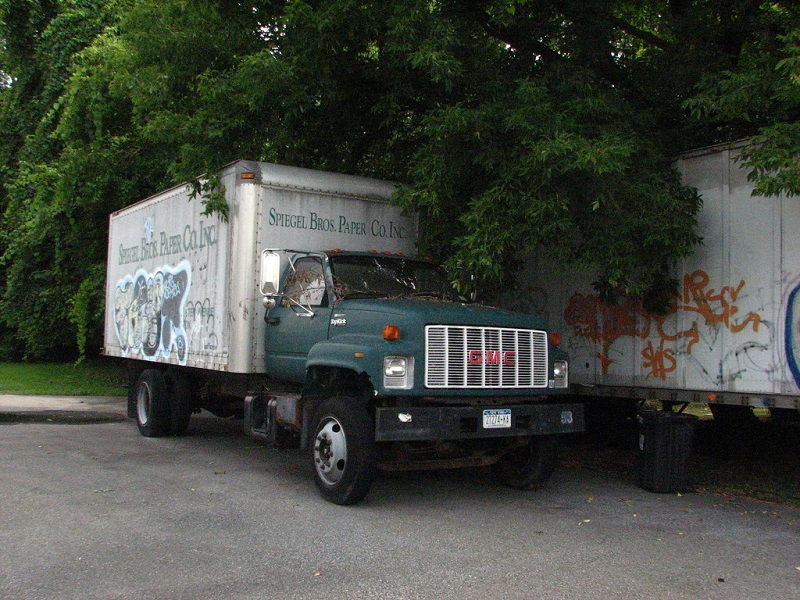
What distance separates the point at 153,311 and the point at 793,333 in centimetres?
850

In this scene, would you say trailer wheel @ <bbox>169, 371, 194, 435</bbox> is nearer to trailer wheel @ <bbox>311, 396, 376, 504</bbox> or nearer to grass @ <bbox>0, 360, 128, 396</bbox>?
trailer wheel @ <bbox>311, 396, 376, 504</bbox>

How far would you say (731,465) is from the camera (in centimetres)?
1045

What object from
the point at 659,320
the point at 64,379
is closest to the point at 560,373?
the point at 659,320

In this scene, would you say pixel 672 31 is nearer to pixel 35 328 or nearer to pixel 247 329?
pixel 247 329

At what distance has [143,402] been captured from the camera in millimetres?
12156

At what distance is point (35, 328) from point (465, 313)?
18.2 m

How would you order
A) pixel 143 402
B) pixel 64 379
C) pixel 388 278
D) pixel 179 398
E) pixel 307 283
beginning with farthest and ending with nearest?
pixel 64 379 → pixel 143 402 → pixel 179 398 → pixel 388 278 → pixel 307 283

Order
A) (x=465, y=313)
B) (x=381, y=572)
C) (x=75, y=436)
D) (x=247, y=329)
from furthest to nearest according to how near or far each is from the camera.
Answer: (x=75, y=436)
(x=247, y=329)
(x=465, y=313)
(x=381, y=572)

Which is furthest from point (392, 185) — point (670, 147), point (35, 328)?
point (35, 328)

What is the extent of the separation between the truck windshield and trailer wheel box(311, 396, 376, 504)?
1.29m

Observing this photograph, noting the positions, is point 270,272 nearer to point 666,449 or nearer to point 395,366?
point 395,366

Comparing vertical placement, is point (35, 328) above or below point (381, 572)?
above

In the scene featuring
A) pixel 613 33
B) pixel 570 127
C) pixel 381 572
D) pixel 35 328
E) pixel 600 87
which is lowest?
pixel 381 572

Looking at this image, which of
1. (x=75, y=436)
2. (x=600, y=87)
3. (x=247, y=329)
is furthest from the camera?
(x=75, y=436)
